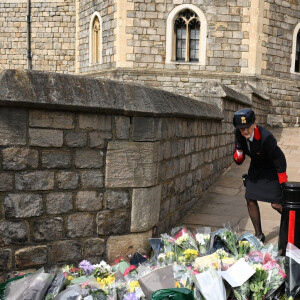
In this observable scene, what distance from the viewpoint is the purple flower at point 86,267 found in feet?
10.5

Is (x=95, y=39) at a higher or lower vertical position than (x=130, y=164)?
higher

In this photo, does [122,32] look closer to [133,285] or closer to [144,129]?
[144,129]

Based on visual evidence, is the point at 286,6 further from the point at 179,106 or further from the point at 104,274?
the point at 104,274

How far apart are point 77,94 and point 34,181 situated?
0.80 meters

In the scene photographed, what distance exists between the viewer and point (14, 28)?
699 inches

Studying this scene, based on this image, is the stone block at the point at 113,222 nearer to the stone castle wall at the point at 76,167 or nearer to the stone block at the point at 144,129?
the stone castle wall at the point at 76,167

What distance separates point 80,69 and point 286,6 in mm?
8596

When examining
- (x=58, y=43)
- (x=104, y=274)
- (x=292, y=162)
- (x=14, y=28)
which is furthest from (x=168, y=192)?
(x=14, y=28)

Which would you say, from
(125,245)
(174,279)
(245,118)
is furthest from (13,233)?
(245,118)

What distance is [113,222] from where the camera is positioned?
346 cm

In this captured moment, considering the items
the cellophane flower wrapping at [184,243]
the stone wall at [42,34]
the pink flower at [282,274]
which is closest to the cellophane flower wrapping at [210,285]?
the pink flower at [282,274]

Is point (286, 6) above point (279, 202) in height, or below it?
above

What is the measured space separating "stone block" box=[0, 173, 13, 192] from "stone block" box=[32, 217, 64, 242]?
1.19 feet

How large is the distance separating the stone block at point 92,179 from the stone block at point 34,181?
0.27 meters
